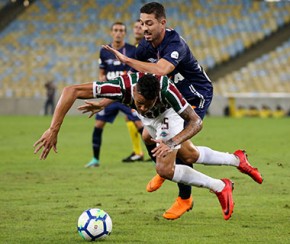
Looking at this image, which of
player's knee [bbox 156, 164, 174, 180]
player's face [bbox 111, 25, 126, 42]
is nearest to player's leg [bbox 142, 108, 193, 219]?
player's knee [bbox 156, 164, 174, 180]

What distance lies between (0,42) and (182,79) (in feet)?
89.3

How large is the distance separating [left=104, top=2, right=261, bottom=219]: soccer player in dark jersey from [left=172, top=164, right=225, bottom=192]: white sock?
414mm

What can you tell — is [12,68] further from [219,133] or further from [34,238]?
[34,238]

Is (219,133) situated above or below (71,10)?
below

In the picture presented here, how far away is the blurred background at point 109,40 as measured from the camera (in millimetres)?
31719

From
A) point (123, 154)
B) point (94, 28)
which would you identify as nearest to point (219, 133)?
point (123, 154)

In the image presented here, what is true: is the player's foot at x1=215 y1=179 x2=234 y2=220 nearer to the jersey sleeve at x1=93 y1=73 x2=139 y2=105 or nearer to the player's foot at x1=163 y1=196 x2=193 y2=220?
the player's foot at x1=163 y1=196 x2=193 y2=220

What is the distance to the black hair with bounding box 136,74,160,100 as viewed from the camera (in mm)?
6477

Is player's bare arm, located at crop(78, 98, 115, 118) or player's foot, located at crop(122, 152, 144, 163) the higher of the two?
player's bare arm, located at crop(78, 98, 115, 118)

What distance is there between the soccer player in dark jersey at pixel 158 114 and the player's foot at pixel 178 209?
39cm

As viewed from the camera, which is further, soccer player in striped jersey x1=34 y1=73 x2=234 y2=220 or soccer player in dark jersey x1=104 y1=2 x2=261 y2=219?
soccer player in dark jersey x1=104 y1=2 x2=261 y2=219


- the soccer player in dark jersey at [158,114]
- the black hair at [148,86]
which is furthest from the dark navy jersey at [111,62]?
the black hair at [148,86]

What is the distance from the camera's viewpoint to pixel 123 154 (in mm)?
14930

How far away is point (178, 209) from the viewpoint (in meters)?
7.56
